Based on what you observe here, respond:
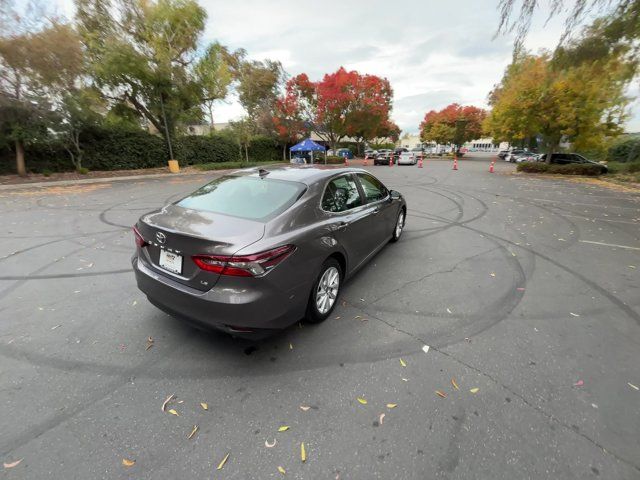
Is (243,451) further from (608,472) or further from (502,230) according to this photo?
(502,230)

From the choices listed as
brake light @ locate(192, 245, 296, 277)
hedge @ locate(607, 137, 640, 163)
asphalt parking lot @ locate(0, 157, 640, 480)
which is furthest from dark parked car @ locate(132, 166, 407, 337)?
hedge @ locate(607, 137, 640, 163)

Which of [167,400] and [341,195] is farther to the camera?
[341,195]

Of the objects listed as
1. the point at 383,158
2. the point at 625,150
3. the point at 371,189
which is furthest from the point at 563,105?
the point at 371,189

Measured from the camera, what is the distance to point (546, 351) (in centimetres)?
275

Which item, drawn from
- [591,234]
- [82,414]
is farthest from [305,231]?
[591,234]

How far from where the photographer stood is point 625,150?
73.8 feet

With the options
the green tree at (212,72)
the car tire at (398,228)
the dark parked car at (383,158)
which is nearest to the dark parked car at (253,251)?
the car tire at (398,228)

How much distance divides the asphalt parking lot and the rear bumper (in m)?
0.41

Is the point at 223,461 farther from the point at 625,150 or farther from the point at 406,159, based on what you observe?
the point at 625,150

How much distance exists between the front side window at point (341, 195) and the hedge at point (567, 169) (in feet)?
70.1

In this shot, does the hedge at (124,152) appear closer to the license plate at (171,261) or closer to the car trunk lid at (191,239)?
the car trunk lid at (191,239)

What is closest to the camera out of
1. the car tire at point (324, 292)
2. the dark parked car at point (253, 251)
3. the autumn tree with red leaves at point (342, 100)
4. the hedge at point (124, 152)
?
the dark parked car at point (253, 251)

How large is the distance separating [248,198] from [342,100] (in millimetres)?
29312

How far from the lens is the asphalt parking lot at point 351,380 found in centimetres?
183
